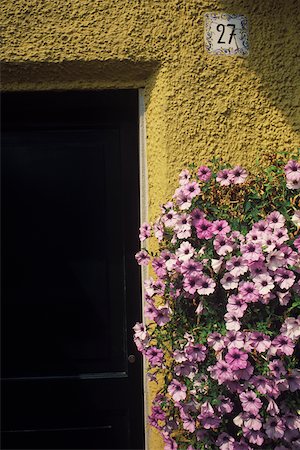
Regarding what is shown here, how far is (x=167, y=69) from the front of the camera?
2.83 m

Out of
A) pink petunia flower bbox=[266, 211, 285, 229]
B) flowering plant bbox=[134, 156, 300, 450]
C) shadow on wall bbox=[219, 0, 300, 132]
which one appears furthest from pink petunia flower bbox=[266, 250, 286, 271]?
shadow on wall bbox=[219, 0, 300, 132]

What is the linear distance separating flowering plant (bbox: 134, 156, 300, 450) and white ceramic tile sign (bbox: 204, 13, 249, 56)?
1.89 ft

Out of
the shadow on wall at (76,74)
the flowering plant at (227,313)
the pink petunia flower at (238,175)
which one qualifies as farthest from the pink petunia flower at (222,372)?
the shadow on wall at (76,74)

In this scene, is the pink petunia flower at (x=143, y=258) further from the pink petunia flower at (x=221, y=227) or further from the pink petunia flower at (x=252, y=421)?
the pink petunia flower at (x=252, y=421)

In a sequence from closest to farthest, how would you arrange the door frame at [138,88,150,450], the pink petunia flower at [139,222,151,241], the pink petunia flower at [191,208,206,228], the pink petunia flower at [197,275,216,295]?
the pink petunia flower at [197,275,216,295] < the pink petunia flower at [191,208,206,228] < the pink petunia flower at [139,222,151,241] < the door frame at [138,88,150,450]

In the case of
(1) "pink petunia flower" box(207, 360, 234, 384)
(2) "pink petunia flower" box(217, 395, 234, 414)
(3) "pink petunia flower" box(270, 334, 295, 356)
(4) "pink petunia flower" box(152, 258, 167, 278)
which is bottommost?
(2) "pink petunia flower" box(217, 395, 234, 414)

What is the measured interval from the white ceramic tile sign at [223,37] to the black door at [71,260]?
0.49 m

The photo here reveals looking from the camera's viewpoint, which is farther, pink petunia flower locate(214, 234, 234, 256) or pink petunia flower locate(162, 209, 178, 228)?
pink petunia flower locate(162, 209, 178, 228)

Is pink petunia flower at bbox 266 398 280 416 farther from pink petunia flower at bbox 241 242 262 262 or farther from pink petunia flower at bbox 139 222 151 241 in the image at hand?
pink petunia flower at bbox 139 222 151 241

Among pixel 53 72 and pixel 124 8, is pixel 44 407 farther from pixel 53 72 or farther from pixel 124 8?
pixel 124 8

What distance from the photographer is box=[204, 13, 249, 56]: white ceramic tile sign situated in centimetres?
286

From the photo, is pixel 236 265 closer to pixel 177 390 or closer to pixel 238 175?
pixel 238 175

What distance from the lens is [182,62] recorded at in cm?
284

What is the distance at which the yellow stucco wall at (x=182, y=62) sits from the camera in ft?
9.25
